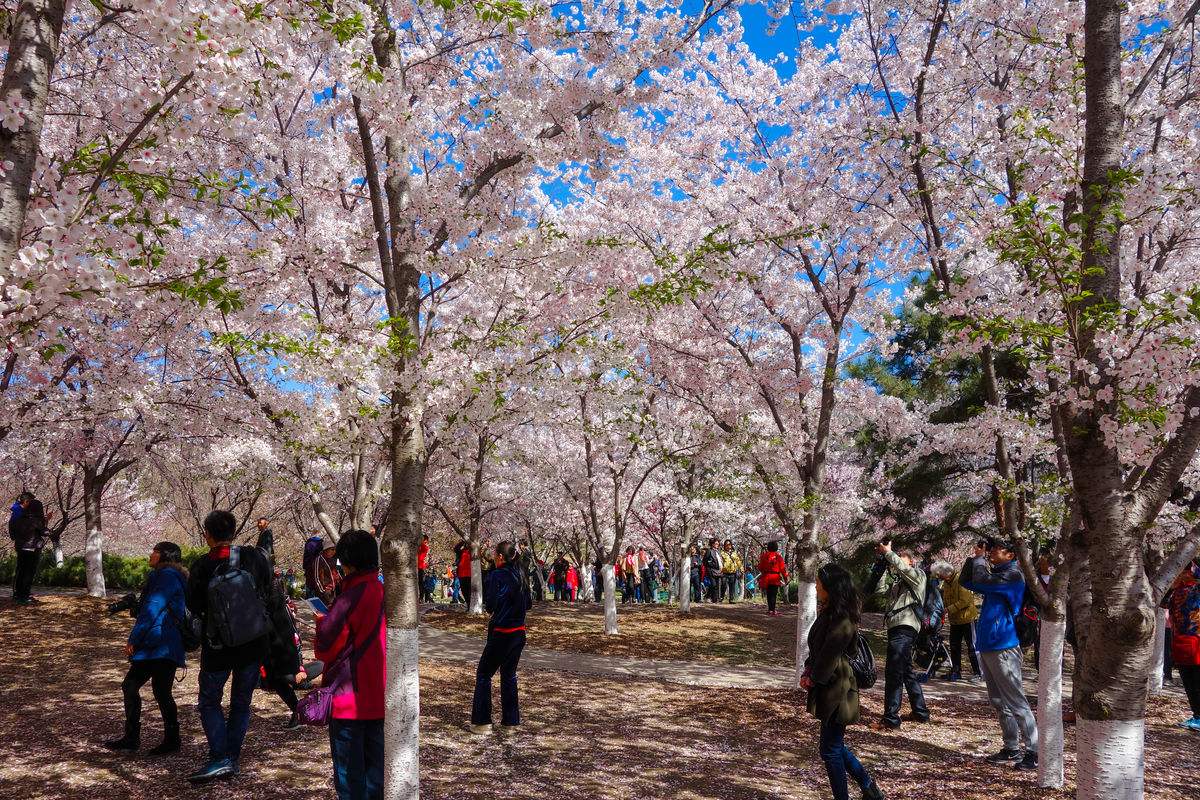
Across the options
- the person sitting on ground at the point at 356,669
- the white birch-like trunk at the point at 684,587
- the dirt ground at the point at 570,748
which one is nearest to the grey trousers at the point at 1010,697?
the dirt ground at the point at 570,748

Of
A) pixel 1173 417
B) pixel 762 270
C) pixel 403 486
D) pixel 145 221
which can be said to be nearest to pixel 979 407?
pixel 762 270

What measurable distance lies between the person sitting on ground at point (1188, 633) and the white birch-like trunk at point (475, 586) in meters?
12.5

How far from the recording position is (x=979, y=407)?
17.0m

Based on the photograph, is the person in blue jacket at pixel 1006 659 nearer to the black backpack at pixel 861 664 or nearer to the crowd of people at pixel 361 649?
the crowd of people at pixel 361 649

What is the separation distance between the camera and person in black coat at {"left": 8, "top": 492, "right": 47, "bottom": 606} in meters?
12.0

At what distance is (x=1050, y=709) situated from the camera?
587 cm

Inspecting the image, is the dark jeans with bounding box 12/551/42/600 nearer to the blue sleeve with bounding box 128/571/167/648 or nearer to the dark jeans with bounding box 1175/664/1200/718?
the blue sleeve with bounding box 128/571/167/648

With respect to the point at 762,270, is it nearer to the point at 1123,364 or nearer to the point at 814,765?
the point at 814,765

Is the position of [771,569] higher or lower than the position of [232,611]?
lower

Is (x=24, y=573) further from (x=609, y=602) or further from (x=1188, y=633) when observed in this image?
(x=1188, y=633)

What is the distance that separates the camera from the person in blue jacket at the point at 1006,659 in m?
6.38

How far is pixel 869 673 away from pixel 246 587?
4.30 m

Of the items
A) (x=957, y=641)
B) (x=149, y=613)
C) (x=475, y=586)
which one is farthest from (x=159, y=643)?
(x=475, y=586)

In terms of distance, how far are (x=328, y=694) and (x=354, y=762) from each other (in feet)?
1.42
